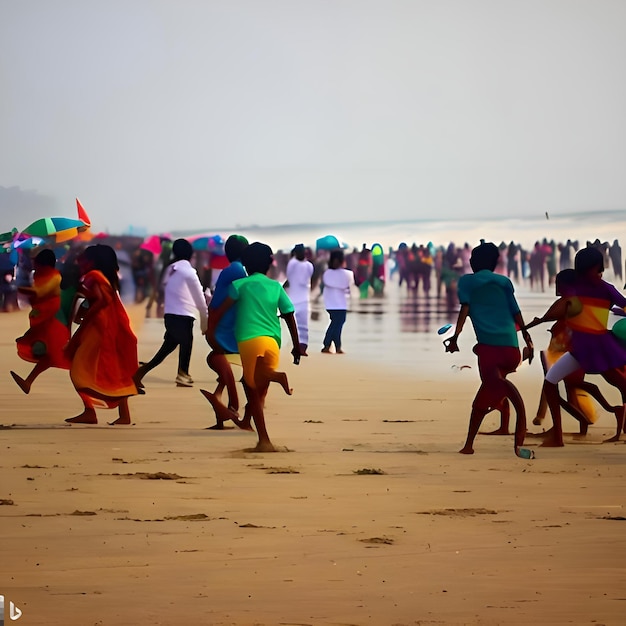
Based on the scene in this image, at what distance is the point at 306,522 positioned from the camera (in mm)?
8195

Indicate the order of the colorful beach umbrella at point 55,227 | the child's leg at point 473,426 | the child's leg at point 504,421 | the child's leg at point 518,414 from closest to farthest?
the child's leg at point 518,414
the child's leg at point 473,426
the child's leg at point 504,421
the colorful beach umbrella at point 55,227

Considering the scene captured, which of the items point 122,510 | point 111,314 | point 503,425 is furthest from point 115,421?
point 122,510

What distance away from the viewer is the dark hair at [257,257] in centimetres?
1104

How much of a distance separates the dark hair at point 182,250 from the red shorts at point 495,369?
5645mm

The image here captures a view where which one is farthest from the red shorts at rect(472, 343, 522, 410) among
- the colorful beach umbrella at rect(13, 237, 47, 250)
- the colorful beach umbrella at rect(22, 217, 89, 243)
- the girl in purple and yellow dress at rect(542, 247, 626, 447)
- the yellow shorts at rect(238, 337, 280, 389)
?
the colorful beach umbrella at rect(13, 237, 47, 250)

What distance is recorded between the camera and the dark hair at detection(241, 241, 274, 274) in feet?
36.2

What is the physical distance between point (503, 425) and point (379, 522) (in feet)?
13.4

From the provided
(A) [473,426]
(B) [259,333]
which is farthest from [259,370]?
Result: (A) [473,426]

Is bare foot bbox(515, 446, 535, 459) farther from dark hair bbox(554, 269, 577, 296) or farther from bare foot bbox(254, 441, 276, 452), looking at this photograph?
bare foot bbox(254, 441, 276, 452)

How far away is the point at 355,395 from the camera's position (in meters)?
16.2

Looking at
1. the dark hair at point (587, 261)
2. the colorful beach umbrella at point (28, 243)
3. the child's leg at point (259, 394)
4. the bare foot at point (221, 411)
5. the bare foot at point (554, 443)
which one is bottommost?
the bare foot at point (554, 443)

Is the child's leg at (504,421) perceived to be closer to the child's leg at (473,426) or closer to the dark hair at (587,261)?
the child's leg at (473,426)

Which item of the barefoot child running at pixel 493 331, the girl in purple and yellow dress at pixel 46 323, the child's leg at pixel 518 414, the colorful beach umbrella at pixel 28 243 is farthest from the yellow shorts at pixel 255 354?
the colorful beach umbrella at pixel 28 243

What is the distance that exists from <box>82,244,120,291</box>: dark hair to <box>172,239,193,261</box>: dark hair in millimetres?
3328
